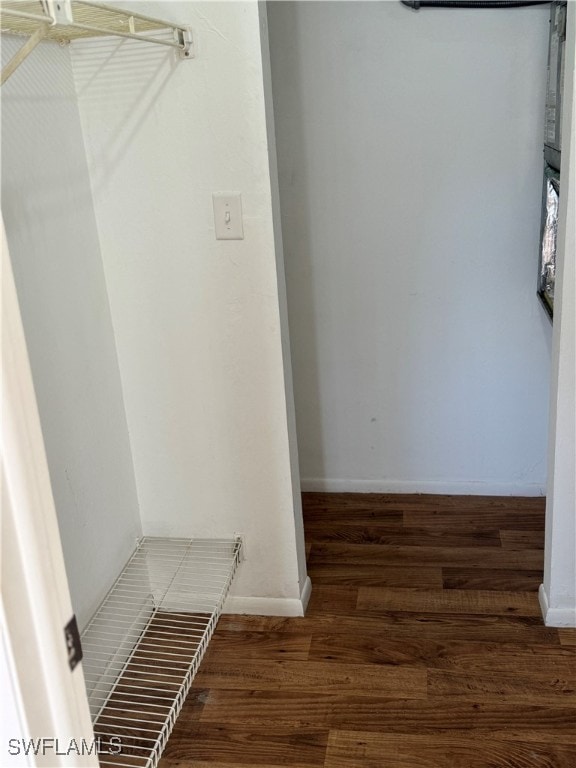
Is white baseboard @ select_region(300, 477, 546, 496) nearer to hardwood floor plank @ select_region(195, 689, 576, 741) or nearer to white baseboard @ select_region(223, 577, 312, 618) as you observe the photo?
white baseboard @ select_region(223, 577, 312, 618)

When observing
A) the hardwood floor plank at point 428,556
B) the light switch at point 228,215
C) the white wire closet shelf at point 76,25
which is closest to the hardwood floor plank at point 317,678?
the hardwood floor plank at point 428,556

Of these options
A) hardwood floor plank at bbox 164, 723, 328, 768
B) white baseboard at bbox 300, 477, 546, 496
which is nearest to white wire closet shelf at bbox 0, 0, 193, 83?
hardwood floor plank at bbox 164, 723, 328, 768

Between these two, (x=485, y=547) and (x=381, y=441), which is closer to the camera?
(x=485, y=547)

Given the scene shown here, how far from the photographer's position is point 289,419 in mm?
2174

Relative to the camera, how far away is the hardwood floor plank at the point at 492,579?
7.82 feet

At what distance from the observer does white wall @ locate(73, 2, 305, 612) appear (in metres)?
1.91

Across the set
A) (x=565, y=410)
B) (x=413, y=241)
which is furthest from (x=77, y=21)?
(x=565, y=410)

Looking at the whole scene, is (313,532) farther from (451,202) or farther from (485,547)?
(451,202)

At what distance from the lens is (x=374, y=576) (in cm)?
249

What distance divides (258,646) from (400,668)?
41cm

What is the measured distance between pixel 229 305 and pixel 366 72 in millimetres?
1052

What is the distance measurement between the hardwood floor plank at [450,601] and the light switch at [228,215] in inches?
46.6

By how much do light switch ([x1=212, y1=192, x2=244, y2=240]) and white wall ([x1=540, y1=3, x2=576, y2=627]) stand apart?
31.6 inches

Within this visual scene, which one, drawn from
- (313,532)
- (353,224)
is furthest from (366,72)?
(313,532)
